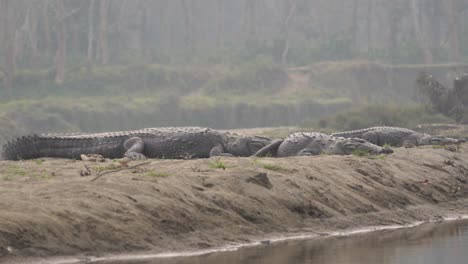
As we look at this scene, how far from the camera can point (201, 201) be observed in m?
10.8

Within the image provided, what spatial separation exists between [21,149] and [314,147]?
4897 mm

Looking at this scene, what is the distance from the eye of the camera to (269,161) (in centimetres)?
1380

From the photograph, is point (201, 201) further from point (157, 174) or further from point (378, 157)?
point (378, 157)

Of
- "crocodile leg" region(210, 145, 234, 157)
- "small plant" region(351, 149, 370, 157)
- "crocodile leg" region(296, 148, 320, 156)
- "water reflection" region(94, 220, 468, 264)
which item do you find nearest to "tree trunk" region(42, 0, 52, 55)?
"crocodile leg" region(210, 145, 234, 157)

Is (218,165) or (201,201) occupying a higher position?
(218,165)

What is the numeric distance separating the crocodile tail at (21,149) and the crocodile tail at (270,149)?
3677 mm

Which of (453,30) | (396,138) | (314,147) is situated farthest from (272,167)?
(453,30)

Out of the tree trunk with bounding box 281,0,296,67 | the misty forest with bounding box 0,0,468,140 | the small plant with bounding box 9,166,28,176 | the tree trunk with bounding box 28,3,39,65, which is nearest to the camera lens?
the small plant with bounding box 9,166,28,176

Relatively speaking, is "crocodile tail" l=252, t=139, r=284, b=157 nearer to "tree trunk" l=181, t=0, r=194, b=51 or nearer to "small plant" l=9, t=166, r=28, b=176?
"small plant" l=9, t=166, r=28, b=176

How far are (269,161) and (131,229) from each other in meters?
4.46

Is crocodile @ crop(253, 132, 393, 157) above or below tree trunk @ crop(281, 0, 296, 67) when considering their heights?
below

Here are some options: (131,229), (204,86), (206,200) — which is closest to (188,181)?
(206,200)

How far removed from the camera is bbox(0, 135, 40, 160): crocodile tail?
15.9 metres

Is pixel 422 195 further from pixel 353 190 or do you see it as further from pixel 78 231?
pixel 78 231
